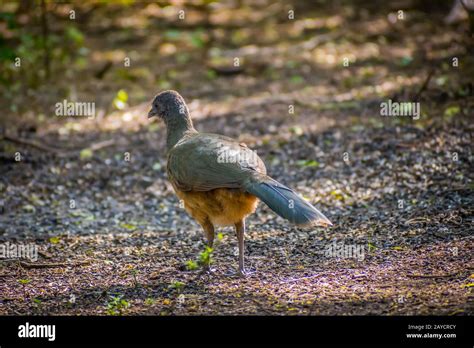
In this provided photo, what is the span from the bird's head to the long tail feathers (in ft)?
5.49

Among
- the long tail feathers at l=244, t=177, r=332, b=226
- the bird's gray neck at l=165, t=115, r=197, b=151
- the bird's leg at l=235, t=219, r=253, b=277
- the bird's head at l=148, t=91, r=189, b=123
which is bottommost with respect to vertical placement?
the bird's leg at l=235, t=219, r=253, b=277

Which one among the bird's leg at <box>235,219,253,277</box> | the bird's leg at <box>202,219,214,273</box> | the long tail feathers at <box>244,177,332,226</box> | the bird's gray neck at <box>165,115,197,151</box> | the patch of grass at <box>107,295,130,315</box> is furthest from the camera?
the bird's gray neck at <box>165,115,197,151</box>

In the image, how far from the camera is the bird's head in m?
6.61

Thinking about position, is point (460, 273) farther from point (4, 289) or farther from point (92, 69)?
point (92, 69)

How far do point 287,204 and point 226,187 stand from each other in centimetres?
58

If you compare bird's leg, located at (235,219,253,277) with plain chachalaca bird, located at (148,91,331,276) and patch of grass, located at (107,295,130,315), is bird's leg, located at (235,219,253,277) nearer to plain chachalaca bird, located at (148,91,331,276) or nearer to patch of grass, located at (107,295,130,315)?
plain chachalaca bird, located at (148,91,331,276)

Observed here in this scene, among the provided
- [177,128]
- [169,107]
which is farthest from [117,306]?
[169,107]

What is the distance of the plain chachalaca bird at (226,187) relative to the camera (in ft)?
16.6

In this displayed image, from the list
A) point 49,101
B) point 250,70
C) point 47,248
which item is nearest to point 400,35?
point 250,70

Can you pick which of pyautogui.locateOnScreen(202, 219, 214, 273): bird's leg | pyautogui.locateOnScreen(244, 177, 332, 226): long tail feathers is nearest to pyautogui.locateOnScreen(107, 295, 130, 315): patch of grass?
pyautogui.locateOnScreen(202, 219, 214, 273): bird's leg

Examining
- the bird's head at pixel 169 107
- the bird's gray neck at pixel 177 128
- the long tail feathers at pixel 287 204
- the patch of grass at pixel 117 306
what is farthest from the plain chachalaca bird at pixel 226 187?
the patch of grass at pixel 117 306

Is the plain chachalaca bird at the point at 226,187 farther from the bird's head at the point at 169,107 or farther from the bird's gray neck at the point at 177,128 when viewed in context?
the bird's head at the point at 169,107

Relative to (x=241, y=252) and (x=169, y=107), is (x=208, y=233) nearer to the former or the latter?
(x=241, y=252)
